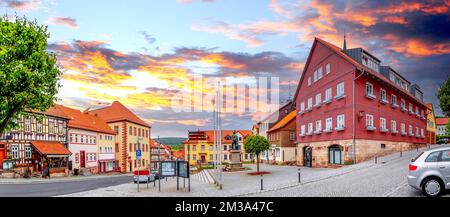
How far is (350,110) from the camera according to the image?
35375 millimetres

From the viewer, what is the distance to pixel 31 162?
4397cm

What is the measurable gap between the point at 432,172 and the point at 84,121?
54874 millimetres

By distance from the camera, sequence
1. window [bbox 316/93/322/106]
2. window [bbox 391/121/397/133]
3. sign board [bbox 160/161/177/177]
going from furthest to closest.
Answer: window [bbox 316/93/322/106]
window [bbox 391/121/397/133]
sign board [bbox 160/161/177/177]

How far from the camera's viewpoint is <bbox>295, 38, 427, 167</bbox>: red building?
35.3 metres

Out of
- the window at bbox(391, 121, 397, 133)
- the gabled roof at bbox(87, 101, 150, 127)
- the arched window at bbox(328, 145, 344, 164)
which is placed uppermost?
the gabled roof at bbox(87, 101, 150, 127)

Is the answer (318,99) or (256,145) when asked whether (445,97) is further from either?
(256,145)

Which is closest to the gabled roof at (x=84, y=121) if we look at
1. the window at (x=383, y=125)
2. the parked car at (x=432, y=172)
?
the window at (x=383, y=125)

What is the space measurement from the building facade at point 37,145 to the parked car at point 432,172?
3312 cm

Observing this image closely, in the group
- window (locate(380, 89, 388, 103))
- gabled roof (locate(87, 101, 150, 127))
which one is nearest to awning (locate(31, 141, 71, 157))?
gabled roof (locate(87, 101, 150, 127))

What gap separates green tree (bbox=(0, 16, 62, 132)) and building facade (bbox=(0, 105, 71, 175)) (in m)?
9.40

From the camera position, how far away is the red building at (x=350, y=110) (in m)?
35.3

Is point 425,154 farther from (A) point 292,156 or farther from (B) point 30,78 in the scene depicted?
(A) point 292,156

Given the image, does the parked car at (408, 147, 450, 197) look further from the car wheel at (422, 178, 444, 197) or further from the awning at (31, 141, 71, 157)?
the awning at (31, 141, 71, 157)
